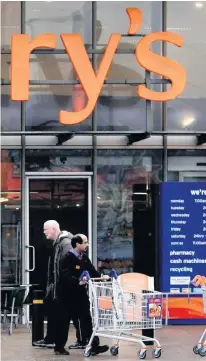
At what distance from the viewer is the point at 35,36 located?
19.1 m

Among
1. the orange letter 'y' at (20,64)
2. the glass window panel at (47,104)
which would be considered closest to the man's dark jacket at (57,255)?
the orange letter 'y' at (20,64)

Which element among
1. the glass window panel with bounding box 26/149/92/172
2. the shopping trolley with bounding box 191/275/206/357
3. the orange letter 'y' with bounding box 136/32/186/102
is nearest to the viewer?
the shopping trolley with bounding box 191/275/206/357

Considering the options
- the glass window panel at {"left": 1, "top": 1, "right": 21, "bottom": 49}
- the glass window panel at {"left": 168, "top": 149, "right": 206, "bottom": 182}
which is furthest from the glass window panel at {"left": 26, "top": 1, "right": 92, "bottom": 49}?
the glass window panel at {"left": 168, "top": 149, "right": 206, "bottom": 182}

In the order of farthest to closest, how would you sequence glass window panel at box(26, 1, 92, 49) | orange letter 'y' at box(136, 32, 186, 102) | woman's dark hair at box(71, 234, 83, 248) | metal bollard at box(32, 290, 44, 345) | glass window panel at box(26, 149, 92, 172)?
glass window panel at box(26, 1, 92, 49) < glass window panel at box(26, 149, 92, 172) < orange letter 'y' at box(136, 32, 186, 102) < metal bollard at box(32, 290, 44, 345) < woman's dark hair at box(71, 234, 83, 248)

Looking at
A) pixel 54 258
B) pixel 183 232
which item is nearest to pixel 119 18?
pixel 183 232

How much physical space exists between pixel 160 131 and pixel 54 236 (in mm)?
4103

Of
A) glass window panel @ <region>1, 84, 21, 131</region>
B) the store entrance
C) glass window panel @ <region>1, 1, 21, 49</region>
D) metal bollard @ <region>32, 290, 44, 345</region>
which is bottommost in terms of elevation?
metal bollard @ <region>32, 290, 44, 345</region>

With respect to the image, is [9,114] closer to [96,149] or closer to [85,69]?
[96,149]


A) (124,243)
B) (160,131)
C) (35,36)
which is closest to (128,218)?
(124,243)

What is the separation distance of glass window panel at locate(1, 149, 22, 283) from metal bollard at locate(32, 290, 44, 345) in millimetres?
3196

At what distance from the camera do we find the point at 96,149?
19109mm

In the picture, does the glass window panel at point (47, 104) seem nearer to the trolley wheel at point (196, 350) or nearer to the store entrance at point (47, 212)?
the store entrance at point (47, 212)

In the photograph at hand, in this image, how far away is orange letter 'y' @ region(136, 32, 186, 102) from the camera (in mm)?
17547

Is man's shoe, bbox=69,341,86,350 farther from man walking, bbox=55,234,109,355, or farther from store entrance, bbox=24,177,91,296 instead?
store entrance, bbox=24,177,91,296
